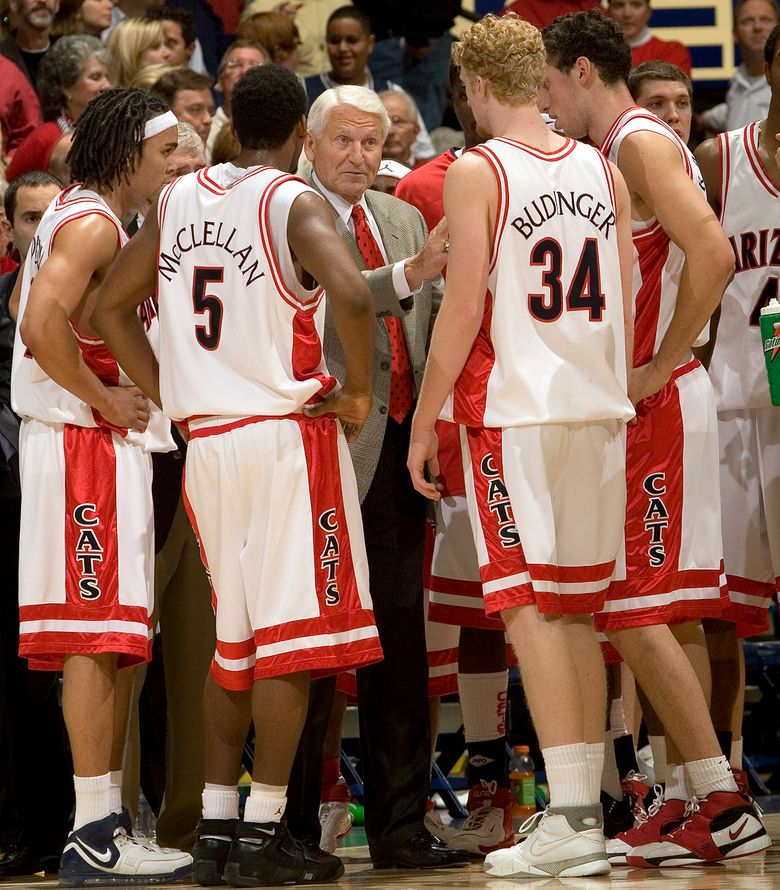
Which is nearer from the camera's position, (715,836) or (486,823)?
(715,836)

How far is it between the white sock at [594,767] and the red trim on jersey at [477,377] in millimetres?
981

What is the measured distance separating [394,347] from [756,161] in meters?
1.41

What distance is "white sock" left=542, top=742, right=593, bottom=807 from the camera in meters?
3.89

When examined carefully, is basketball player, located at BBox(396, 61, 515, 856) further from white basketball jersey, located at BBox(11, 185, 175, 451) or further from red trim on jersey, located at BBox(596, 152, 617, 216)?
white basketball jersey, located at BBox(11, 185, 175, 451)

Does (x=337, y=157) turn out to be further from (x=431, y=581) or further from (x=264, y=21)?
(x=264, y=21)

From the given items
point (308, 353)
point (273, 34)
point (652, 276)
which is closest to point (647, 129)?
point (652, 276)

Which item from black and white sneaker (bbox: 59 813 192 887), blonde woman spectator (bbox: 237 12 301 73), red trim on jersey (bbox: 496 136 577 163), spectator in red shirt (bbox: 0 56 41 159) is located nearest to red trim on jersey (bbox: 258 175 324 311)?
red trim on jersey (bbox: 496 136 577 163)

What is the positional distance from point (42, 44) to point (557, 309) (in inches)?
223

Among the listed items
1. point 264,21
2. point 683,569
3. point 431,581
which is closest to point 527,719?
point 431,581

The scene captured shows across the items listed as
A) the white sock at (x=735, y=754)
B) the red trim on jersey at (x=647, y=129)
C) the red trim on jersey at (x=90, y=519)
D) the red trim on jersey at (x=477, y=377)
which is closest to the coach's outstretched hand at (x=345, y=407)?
the red trim on jersey at (x=477, y=377)

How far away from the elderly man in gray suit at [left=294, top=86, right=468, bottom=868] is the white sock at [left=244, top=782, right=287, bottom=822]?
0.57 metres

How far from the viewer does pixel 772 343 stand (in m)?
4.36

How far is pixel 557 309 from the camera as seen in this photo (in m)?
3.99

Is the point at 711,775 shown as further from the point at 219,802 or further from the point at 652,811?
the point at 219,802
